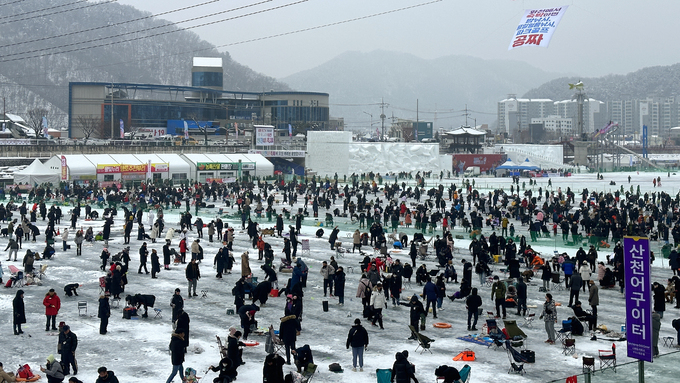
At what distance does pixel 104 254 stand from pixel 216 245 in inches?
287

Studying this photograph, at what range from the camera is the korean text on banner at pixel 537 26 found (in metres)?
27.6

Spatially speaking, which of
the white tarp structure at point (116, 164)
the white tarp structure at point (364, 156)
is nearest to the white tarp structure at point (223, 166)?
the white tarp structure at point (116, 164)

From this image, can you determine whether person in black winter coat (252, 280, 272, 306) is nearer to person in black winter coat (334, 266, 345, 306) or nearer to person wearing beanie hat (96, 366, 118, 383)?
person in black winter coat (334, 266, 345, 306)

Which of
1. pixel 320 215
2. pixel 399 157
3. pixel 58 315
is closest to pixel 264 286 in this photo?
pixel 58 315

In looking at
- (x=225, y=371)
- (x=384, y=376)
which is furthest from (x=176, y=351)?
(x=384, y=376)

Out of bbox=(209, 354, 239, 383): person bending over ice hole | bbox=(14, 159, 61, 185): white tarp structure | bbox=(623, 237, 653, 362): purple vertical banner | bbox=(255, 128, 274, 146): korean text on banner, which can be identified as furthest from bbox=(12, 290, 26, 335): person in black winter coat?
bbox=(255, 128, 274, 146): korean text on banner

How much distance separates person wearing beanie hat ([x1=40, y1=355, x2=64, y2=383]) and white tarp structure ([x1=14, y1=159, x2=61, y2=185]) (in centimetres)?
4461

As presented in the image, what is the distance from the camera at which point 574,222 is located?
3503 centimetres

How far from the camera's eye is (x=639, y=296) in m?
11.2

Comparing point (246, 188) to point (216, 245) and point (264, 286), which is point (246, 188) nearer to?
point (216, 245)

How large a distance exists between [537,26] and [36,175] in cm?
4023

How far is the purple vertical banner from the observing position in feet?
36.4

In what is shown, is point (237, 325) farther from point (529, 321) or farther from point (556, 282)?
point (556, 282)

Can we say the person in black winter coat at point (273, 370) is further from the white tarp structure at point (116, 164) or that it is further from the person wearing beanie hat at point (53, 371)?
the white tarp structure at point (116, 164)
